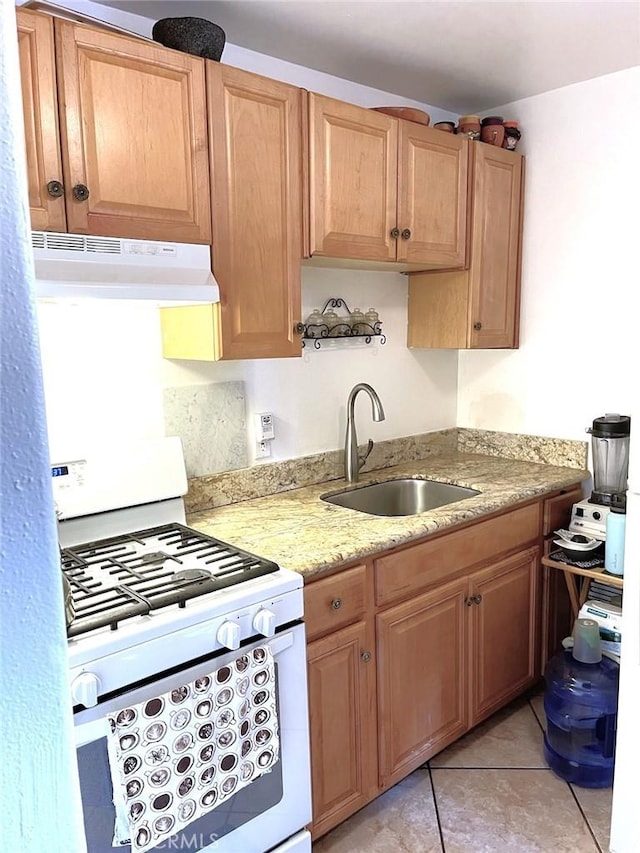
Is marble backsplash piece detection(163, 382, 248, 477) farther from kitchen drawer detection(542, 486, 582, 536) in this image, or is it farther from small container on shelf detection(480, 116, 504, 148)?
small container on shelf detection(480, 116, 504, 148)

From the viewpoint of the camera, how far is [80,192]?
1.56 meters

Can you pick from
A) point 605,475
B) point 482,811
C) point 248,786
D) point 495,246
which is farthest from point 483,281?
point 248,786

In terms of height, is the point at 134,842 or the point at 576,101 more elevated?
the point at 576,101

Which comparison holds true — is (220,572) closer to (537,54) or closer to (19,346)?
(19,346)

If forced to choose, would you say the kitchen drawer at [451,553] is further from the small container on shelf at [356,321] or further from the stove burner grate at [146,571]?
the small container on shelf at [356,321]

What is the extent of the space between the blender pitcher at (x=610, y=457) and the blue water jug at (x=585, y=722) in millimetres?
630

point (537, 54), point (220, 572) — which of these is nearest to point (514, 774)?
point (220, 572)

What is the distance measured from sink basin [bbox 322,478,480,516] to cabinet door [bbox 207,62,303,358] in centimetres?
73

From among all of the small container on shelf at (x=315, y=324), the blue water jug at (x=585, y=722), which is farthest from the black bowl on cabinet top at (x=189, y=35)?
the blue water jug at (x=585, y=722)

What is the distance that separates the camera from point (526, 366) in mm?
2898

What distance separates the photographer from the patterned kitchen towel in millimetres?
1309

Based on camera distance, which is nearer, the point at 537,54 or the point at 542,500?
the point at 537,54

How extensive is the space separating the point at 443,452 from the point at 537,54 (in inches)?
65.2

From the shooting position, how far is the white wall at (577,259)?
252cm
